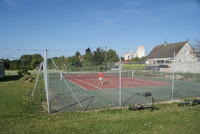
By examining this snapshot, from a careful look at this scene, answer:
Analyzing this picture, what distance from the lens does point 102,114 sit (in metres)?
6.32

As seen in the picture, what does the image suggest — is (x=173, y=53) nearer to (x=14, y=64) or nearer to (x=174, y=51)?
(x=174, y=51)

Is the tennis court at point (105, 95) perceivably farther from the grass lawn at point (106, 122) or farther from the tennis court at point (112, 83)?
the grass lawn at point (106, 122)

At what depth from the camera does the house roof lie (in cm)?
3869

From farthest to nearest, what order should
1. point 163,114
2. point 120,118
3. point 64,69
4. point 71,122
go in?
point 64,69 → point 163,114 → point 120,118 → point 71,122

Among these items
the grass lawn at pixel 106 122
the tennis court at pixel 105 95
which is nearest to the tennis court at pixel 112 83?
the tennis court at pixel 105 95

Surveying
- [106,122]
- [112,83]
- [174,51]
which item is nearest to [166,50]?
[174,51]

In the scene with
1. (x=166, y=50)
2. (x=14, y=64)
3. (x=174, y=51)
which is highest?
(x=166, y=50)

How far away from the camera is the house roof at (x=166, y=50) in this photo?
127 ft

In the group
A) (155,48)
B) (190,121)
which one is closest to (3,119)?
(190,121)

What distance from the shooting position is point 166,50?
138 feet

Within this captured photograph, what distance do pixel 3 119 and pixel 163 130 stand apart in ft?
19.1

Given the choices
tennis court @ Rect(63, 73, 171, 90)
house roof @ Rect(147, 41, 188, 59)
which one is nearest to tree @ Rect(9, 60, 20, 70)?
tennis court @ Rect(63, 73, 171, 90)

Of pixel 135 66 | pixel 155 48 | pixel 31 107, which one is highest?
pixel 155 48

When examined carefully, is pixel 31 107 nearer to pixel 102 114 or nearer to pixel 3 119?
pixel 3 119
